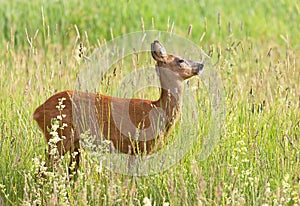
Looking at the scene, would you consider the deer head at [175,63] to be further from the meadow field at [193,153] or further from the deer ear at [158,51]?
the meadow field at [193,153]

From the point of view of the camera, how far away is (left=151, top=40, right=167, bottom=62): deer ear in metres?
5.17

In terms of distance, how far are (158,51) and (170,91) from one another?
0.28 m

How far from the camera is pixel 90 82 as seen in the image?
584cm

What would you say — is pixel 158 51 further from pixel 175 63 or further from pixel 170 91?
pixel 170 91

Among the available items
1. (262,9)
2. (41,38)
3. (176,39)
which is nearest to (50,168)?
(176,39)

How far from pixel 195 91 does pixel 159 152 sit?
102cm

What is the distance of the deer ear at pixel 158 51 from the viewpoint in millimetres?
5168

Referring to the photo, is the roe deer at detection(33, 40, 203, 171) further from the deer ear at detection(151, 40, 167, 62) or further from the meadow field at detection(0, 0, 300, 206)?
the meadow field at detection(0, 0, 300, 206)

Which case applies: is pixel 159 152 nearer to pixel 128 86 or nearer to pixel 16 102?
pixel 128 86

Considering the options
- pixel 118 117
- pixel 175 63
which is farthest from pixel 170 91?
pixel 118 117

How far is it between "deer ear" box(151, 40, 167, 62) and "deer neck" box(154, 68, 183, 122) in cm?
9

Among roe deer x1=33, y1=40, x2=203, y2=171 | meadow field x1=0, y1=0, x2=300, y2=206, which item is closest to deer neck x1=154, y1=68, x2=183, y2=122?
roe deer x1=33, y1=40, x2=203, y2=171

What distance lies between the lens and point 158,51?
17.0 ft

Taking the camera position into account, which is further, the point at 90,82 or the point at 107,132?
the point at 90,82
